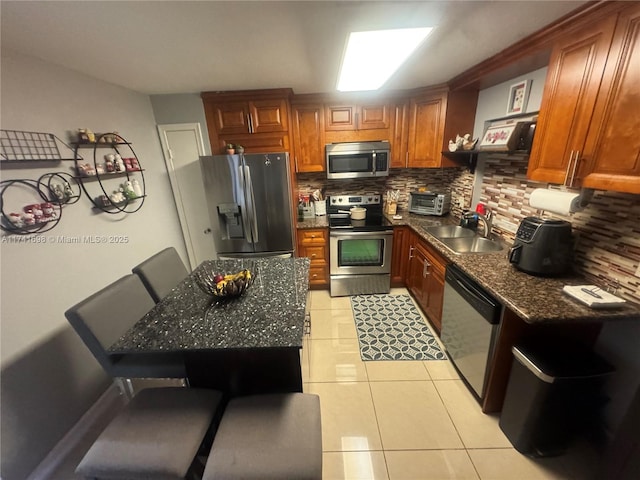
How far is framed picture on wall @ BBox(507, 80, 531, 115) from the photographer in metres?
1.83

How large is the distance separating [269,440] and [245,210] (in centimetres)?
206

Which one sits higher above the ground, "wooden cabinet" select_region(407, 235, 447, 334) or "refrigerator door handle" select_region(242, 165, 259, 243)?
"refrigerator door handle" select_region(242, 165, 259, 243)

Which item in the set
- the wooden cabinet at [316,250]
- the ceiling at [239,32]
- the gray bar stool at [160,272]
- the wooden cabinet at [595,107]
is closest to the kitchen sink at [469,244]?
the wooden cabinet at [595,107]

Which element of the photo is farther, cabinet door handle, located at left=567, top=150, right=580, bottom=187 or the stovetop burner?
the stovetop burner

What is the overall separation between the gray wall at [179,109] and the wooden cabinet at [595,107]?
282cm

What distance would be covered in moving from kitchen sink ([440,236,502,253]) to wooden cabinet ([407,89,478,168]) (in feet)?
2.69

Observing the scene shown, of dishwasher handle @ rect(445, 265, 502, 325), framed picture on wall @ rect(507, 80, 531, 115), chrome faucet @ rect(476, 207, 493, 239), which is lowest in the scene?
dishwasher handle @ rect(445, 265, 502, 325)

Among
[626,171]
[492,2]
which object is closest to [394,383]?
→ [626,171]

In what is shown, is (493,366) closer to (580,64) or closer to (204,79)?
(580,64)

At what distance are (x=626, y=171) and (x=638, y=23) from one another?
0.58 metres

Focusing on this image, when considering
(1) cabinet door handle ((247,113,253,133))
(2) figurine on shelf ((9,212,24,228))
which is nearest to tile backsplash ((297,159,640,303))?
(1) cabinet door handle ((247,113,253,133))

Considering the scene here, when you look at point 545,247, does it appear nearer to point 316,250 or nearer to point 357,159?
point 357,159

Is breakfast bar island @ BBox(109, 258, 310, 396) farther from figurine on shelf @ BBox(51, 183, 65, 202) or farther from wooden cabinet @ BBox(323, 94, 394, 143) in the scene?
wooden cabinet @ BBox(323, 94, 394, 143)

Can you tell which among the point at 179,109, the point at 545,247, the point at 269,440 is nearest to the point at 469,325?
the point at 545,247
